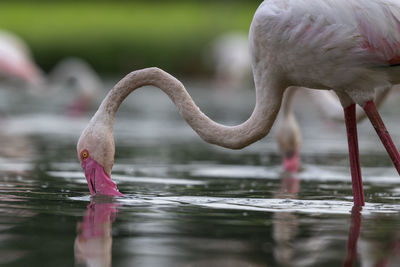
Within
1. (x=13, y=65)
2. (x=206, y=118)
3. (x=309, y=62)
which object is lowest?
(x=206, y=118)

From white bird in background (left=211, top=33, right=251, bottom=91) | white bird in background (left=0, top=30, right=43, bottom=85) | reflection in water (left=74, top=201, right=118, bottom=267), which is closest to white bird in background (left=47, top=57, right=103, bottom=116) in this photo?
white bird in background (left=0, top=30, right=43, bottom=85)

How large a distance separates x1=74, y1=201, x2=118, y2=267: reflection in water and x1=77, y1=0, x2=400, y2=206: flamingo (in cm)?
67

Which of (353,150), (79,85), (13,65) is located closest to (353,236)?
(353,150)

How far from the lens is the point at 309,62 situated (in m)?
6.36

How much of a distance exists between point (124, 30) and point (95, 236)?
31387mm

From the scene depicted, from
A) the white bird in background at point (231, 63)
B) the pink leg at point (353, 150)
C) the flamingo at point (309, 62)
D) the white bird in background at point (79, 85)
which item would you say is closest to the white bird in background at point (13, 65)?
the white bird in background at point (79, 85)

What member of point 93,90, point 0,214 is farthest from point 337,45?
point 93,90

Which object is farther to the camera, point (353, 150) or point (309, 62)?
point (353, 150)

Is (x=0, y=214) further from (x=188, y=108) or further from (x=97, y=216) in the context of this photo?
(x=188, y=108)

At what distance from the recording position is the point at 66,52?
30.4m

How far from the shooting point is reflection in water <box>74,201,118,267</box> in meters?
4.24

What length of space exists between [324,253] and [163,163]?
5.27 m

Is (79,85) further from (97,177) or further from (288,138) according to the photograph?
(97,177)

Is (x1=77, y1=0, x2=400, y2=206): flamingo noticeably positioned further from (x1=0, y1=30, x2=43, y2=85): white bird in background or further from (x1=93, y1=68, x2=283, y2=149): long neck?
(x1=0, y1=30, x2=43, y2=85): white bird in background
